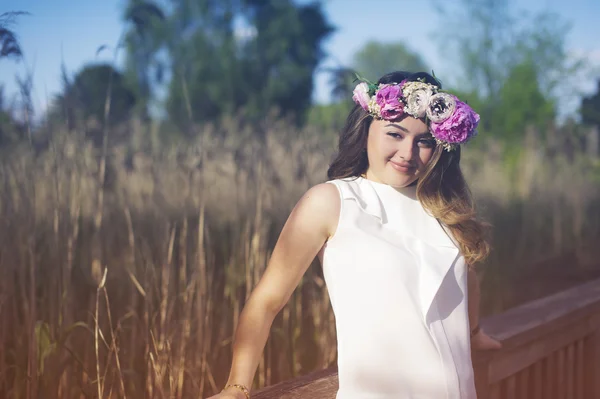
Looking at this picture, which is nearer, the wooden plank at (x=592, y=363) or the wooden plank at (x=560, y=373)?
the wooden plank at (x=560, y=373)

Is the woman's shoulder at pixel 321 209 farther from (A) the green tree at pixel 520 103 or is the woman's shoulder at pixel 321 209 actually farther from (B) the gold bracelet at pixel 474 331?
(A) the green tree at pixel 520 103

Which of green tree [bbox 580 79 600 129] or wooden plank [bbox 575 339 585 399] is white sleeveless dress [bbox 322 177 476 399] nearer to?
wooden plank [bbox 575 339 585 399]

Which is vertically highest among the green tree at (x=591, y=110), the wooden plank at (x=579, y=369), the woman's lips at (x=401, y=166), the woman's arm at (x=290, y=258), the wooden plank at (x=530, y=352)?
the green tree at (x=591, y=110)

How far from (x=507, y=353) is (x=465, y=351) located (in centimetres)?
58

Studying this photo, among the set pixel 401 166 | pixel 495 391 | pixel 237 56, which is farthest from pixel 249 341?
pixel 237 56

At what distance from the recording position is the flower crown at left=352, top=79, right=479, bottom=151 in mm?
1536

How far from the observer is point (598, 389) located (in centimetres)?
270

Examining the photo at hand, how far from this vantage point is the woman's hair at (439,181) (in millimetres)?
1596

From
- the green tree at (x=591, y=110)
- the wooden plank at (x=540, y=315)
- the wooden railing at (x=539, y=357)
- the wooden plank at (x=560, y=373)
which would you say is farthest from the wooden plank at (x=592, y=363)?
the green tree at (x=591, y=110)

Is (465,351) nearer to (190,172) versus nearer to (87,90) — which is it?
(190,172)

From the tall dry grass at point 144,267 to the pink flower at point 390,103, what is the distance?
82 centimetres

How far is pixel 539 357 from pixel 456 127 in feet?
3.49

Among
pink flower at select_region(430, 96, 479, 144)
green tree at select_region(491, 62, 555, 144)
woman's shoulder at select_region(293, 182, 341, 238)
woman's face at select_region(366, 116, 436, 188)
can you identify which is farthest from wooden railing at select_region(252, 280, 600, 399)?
green tree at select_region(491, 62, 555, 144)

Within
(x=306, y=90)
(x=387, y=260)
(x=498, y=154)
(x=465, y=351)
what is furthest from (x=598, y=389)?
(x=306, y=90)
